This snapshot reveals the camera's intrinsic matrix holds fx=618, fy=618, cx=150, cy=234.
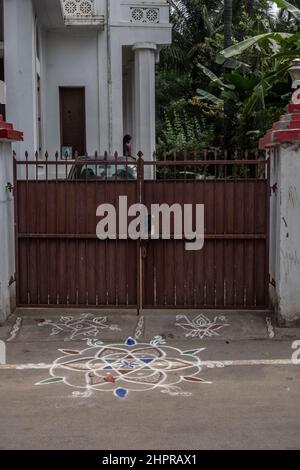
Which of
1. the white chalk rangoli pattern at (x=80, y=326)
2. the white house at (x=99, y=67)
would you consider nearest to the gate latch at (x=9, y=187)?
the white chalk rangoli pattern at (x=80, y=326)

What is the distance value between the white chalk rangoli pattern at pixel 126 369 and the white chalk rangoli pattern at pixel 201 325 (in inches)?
20.9

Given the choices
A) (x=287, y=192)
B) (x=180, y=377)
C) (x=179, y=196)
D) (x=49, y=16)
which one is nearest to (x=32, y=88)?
(x=49, y=16)

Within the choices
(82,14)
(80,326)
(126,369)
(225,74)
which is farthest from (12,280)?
(82,14)

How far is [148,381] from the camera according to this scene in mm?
5734

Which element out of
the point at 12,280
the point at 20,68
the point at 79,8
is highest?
the point at 79,8

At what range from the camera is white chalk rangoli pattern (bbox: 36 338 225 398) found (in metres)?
5.59

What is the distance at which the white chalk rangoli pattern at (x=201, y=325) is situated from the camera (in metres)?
7.22

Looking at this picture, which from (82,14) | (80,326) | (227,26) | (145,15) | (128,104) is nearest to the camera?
(80,326)

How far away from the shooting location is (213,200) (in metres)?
7.76

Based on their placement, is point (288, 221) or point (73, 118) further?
point (73, 118)

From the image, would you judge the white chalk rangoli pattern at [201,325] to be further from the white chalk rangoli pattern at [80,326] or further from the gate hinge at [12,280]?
the gate hinge at [12,280]

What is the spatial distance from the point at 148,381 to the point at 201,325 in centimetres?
188

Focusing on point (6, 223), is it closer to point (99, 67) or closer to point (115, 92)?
point (115, 92)

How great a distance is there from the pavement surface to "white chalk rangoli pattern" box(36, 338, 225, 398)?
0.4 inches
